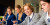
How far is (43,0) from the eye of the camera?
722 millimetres

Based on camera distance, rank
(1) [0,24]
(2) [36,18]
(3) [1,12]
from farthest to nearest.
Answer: (3) [1,12]
(1) [0,24]
(2) [36,18]

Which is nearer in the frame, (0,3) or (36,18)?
(36,18)

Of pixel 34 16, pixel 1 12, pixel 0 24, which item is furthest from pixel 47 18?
pixel 1 12

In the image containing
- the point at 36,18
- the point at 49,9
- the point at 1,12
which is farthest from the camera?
the point at 1,12

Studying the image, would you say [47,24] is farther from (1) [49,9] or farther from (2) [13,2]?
(2) [13,2]

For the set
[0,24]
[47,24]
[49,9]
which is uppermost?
[49,9]

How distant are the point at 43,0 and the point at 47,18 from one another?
0.14m

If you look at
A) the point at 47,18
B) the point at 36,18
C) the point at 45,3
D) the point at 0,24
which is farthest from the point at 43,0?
the point at 0,24

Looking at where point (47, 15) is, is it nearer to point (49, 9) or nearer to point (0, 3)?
point (49, 9)

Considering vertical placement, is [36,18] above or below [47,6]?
below

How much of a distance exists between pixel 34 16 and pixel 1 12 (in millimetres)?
1416

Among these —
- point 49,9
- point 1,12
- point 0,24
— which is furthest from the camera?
point 1,12

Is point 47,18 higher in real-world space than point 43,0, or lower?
lower

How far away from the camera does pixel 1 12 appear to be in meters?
2.27
